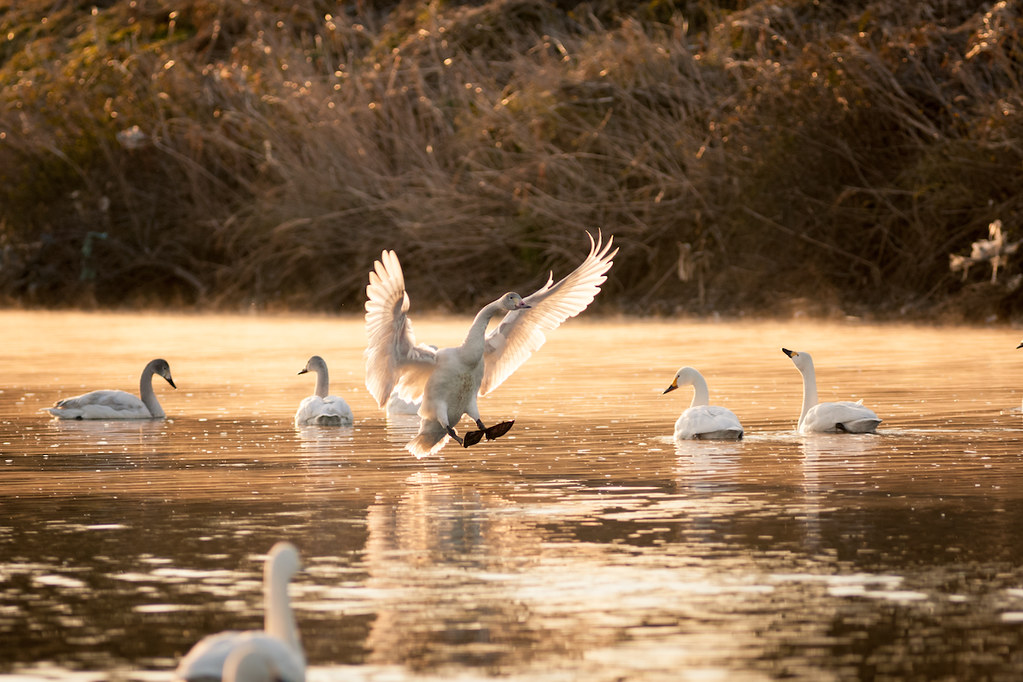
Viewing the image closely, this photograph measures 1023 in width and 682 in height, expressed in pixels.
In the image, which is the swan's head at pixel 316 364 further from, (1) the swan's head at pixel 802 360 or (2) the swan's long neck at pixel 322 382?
(1) the swan's head at pixel 802 360

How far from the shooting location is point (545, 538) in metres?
7.77

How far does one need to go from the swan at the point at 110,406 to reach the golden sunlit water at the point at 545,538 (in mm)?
117

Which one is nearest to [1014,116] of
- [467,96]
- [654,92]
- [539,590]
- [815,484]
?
[654,92]

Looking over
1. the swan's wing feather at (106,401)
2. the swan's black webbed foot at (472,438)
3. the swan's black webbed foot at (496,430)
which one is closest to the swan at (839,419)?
the swan's black webbed foot at (496,430)

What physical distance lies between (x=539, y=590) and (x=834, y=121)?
19.5 meters

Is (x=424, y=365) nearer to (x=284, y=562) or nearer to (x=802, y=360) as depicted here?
(x=802, y=360)

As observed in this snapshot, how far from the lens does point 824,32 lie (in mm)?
25625

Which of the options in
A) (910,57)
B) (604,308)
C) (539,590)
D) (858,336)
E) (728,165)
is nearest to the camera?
(539,590)

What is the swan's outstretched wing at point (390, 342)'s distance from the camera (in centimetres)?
1057

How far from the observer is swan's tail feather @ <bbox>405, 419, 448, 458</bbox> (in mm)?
10930

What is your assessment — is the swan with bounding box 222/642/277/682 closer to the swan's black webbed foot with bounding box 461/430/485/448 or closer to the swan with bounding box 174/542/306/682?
the swan with bounding box 174/542/306/682

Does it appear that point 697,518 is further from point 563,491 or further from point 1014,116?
point 1014,116

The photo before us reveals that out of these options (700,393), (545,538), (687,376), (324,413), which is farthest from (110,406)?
(545,538)

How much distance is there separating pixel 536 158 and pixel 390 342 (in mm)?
16248
